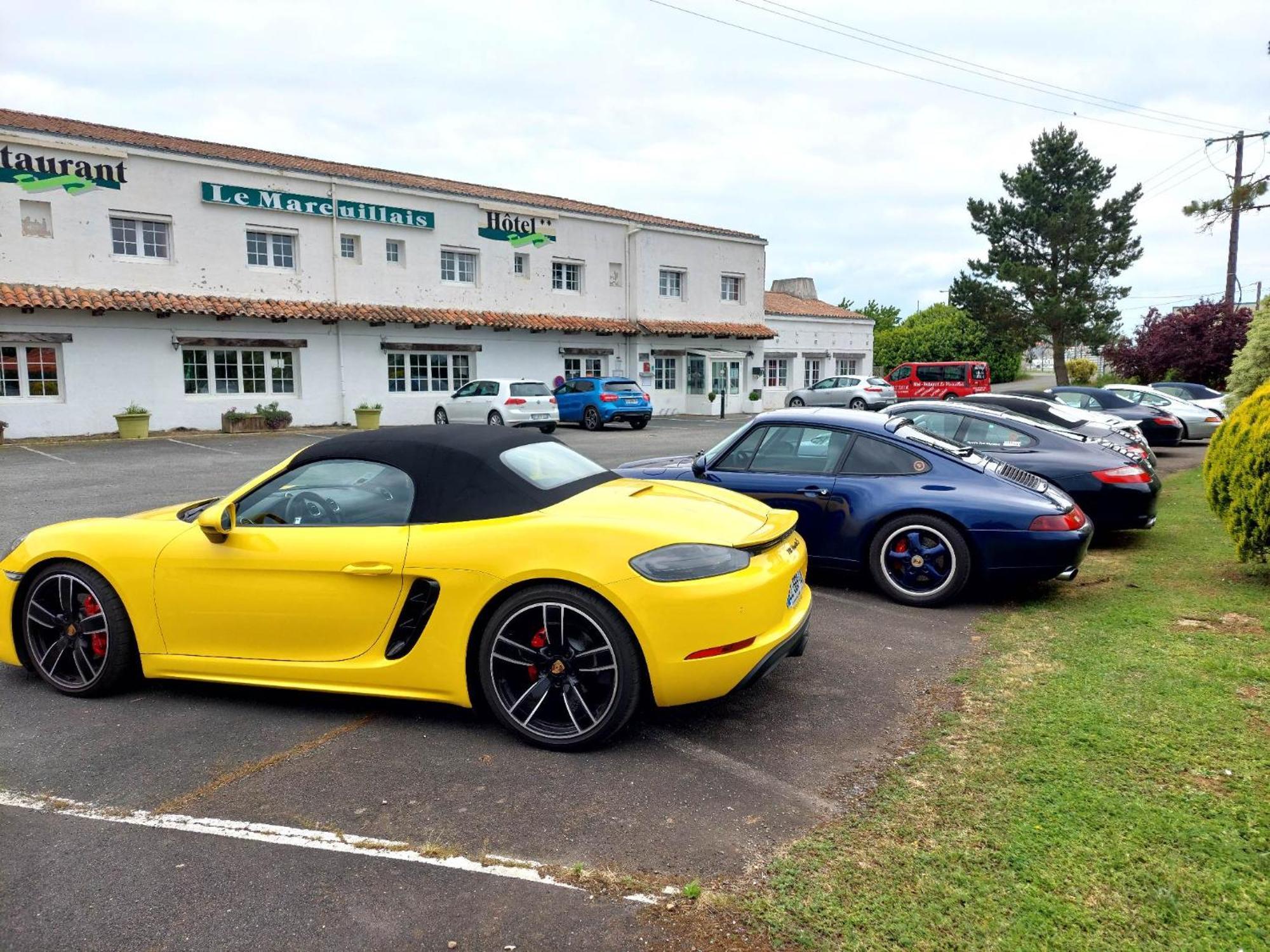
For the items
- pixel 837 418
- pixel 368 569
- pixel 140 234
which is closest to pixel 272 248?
pixel 140 234

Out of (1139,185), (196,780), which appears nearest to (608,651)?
(196,780)

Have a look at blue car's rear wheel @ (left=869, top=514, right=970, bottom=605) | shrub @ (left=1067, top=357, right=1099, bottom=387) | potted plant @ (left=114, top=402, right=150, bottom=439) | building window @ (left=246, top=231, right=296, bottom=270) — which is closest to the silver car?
building window @ (left=246, top=231, right=296, bottom=270)

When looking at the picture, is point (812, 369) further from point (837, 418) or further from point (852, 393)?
point (837, 418)

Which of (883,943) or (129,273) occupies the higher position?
(129,273)

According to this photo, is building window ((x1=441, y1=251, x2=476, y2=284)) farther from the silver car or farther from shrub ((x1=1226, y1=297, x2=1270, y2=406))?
shrub ((x1=1226, y1=297, x2=1270, y2=406))

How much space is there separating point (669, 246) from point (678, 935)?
32.3 m

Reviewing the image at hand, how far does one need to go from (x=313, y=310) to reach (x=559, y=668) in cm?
2282

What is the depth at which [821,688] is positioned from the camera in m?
4.43

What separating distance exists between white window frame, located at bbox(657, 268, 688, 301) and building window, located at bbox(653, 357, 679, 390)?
7.98 ft

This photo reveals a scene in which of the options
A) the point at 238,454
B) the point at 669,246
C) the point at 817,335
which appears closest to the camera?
the point at 238,454

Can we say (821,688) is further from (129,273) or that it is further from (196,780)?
(129,273)

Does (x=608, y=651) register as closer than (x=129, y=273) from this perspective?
Yes

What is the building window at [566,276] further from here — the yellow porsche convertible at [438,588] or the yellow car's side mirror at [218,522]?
the yellow car's side mirror at [218,522]

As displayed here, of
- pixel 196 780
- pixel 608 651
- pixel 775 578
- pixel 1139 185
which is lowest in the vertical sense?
pixel 196 780
